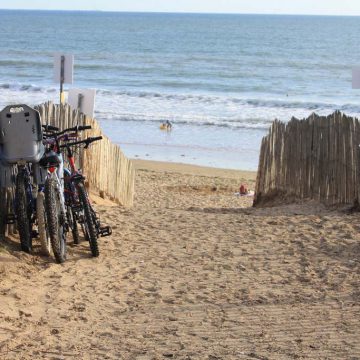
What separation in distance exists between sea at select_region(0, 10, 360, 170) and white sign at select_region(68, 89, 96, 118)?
8.57m

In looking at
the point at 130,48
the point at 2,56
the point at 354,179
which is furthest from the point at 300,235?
the point at 130,48

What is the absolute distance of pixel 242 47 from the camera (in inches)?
2640

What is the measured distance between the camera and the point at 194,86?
39000 millimetres

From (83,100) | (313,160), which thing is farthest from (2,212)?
(313,160)

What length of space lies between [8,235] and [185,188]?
9.35 m

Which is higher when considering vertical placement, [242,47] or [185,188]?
[242,47]

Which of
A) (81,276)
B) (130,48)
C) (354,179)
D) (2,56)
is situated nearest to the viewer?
(81,276)

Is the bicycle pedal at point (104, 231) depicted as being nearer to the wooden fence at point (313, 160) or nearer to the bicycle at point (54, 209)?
the bicycle at point (54, 209)

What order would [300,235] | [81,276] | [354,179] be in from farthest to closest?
1. [354,179]
2. [300,235]
3. [81,276]

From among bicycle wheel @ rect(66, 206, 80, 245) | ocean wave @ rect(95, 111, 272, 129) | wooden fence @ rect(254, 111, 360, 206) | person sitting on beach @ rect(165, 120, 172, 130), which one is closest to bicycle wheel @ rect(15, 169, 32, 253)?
bicycle wheel @ rect(66, 206, 80, 245)

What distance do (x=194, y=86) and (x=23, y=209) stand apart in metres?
32.0

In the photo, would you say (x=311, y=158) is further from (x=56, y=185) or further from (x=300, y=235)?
(x=56, y=185)

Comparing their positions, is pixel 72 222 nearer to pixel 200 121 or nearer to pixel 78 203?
pixel 78 203

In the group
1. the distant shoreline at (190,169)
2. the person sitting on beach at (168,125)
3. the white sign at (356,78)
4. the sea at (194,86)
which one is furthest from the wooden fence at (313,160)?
the person sitting on beach at (168,125)
